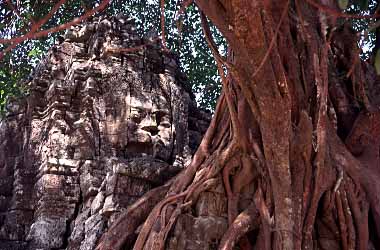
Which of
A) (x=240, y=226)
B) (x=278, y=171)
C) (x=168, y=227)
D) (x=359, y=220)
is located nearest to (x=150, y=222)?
(x=168, y=227)

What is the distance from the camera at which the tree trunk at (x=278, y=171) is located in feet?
13.8

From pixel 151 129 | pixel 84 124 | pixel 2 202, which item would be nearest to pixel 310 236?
pixel 151 129

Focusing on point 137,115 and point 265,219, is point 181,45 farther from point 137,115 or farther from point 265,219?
point 265,219

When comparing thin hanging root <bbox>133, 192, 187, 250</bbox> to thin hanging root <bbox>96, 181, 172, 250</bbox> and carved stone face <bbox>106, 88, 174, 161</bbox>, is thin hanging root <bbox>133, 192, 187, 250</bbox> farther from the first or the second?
carved stone face <bbox>106, 88, 174, 161</bbox>

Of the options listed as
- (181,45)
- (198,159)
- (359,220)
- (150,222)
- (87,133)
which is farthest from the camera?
(181,45)

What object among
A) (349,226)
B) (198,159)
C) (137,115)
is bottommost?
(349,226)

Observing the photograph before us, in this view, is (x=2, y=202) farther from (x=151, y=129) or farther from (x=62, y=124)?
(x=151, y=129)

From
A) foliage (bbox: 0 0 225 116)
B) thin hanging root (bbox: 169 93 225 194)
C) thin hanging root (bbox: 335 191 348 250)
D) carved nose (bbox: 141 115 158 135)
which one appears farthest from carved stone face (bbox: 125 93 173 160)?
foliage (bbox: 0 0 225 116)

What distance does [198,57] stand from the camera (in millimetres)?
9039

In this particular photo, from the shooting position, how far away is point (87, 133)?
5809 mm

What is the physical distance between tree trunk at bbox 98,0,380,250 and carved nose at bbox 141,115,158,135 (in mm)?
1041

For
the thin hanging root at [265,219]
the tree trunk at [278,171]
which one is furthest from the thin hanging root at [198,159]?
the thin hanging root at [265,219]

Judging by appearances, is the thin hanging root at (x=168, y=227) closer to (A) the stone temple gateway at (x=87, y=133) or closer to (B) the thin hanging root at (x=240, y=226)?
(B) the thin hanging root at (x=240, y=226)

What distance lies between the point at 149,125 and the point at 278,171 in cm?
187
